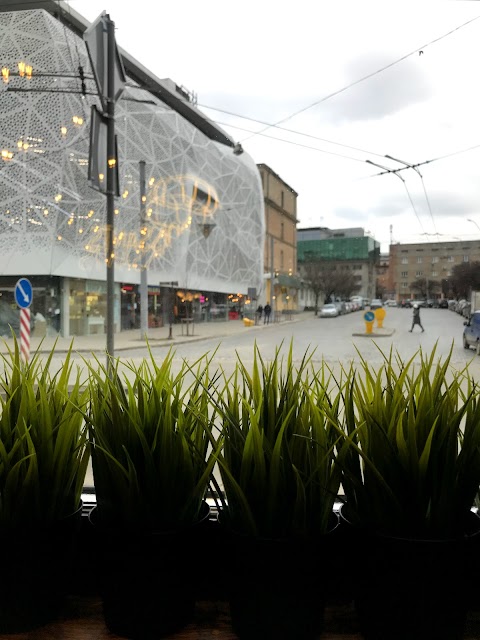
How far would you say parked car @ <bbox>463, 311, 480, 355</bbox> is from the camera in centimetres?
154

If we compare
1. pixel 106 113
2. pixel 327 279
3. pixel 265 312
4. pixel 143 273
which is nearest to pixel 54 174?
pixel 143 273

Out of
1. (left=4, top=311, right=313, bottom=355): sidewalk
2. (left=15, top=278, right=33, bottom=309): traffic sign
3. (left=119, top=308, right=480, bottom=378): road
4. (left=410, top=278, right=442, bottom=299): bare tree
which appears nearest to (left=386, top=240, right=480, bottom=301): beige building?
(left=410, top=278, right=442, bottom=299): bare tree

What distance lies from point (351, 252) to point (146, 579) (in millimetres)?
1612

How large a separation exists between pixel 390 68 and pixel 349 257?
74cm

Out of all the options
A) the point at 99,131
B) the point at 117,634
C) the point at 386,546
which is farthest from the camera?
the point at 99,131

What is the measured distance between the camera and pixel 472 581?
1.00 metres

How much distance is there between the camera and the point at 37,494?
94cm

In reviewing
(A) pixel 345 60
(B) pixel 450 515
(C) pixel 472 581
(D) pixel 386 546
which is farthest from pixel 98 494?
(A) pixel 345 60

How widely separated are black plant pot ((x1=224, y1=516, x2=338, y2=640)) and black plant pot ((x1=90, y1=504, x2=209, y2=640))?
11cm

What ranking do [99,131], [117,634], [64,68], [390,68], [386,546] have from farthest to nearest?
[64,68]
[99,131]
[390,68]
[117,634]
[386,546]

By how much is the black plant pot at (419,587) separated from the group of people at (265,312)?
1580 millimetres

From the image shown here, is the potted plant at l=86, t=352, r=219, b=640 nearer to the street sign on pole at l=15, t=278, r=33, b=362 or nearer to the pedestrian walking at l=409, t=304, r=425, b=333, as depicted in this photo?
the pedestrian walking at l=409, t=304, r=425, b=333

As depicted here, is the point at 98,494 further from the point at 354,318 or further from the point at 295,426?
the point at 354,318

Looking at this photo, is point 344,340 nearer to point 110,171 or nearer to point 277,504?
point 277,504
